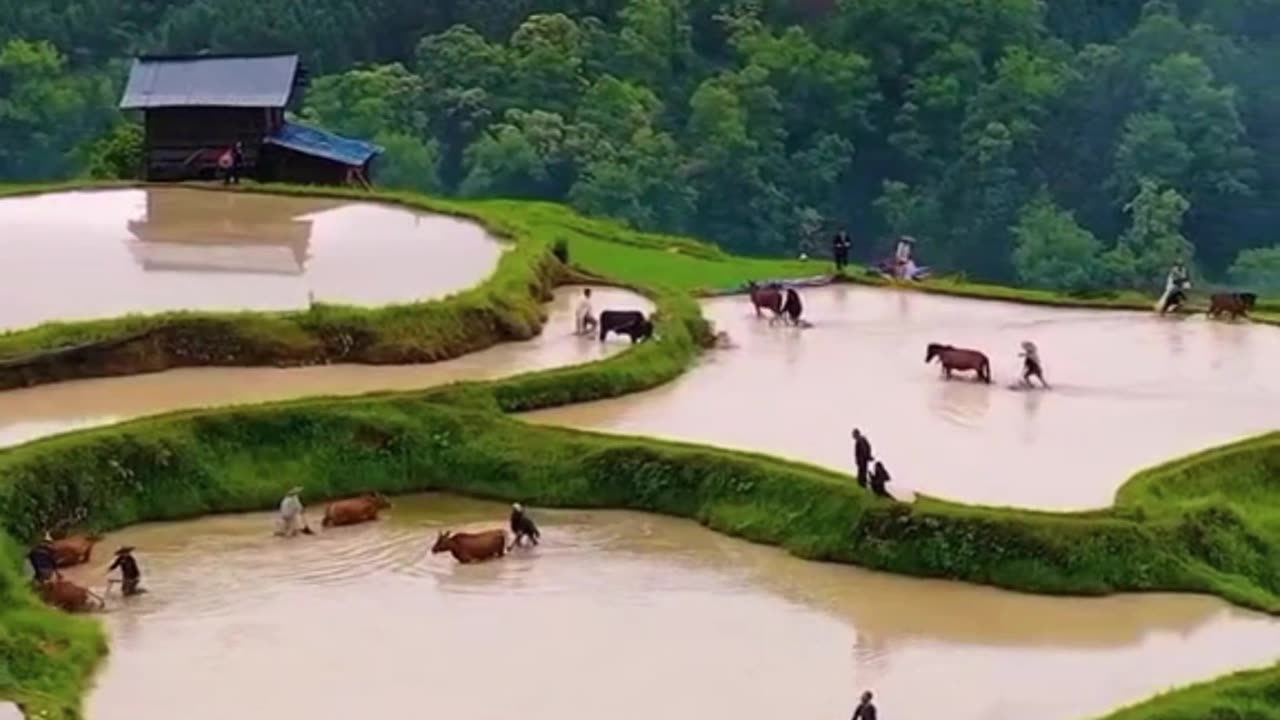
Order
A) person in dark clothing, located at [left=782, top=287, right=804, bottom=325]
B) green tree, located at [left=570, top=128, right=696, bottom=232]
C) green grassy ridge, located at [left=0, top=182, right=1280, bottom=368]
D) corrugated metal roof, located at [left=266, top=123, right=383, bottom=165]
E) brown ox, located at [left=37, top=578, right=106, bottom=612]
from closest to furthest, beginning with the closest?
brown ox, located at [left=37, top=578, right=106, bottom=612]
green grassy ridge, located at [left=0, top=182, right=1280, bottom=368]
person in dark clothing, located at [left=782, top=287, right=804, bottom=325]
corrugated metal roof, located at [left=266, top=123, right=383, bottom=165]
green tree, located at [left=570, top=128, right=696, bottom=232]

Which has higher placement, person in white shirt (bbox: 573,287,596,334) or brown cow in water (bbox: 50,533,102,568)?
person in white shirt (bbox: 573,287,596,334)

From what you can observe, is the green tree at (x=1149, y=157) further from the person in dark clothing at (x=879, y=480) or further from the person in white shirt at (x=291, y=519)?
the person in white shirt at (x=291, y=519)

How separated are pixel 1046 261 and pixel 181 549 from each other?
36.9 metres

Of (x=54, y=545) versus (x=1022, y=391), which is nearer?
(x=54, y=545)

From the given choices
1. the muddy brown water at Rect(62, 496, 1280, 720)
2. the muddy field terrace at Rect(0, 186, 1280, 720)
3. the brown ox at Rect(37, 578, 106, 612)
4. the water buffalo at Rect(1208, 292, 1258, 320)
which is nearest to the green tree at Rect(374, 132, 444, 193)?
the muddy field terrace at Rect(0, 186, 1280, 720)

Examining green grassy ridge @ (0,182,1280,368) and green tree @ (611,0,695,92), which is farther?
green tree @ (611,0,695,92)

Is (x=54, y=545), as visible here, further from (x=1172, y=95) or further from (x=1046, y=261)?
(x=1172, y=95)

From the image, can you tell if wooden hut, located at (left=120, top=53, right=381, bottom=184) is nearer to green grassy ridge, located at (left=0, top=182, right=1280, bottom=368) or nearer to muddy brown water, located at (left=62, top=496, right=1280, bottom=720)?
green grassy ridge, located at (left=0, top=182, right=1280, bottom=368)

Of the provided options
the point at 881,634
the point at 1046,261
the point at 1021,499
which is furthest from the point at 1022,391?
the point at 1046,261

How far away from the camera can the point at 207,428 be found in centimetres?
2186

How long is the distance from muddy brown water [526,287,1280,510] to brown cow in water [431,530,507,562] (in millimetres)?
3115

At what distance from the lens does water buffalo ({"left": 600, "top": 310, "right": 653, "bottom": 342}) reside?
26359mm

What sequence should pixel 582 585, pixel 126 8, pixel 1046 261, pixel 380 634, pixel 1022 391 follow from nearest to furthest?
1. pixel 380 634
2. pixel 582 585
3. pixel 1022 391
4. pixel 1046 261
5. pixel 126 8

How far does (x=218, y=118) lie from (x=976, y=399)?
16269 mm
